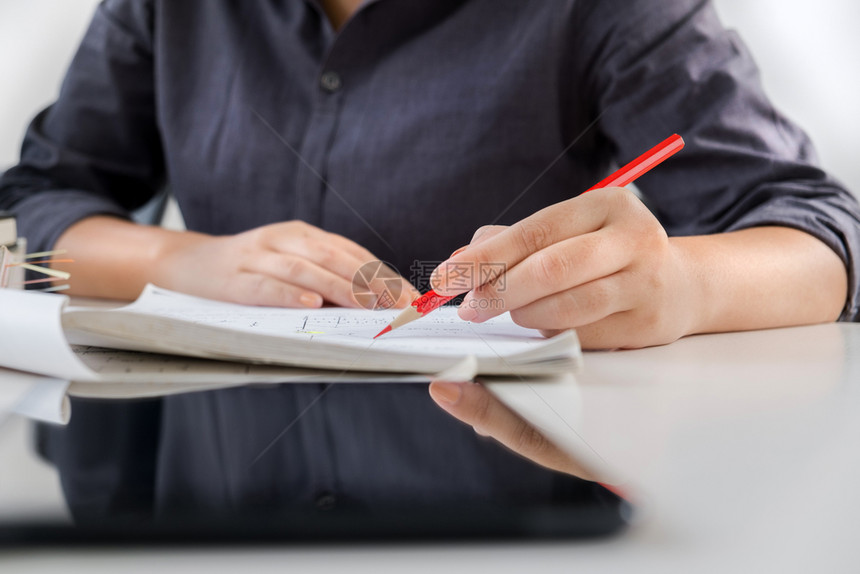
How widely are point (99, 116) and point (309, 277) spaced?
1.35 feet

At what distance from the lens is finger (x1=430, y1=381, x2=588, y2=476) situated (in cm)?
20

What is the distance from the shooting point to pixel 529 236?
1.04 feet

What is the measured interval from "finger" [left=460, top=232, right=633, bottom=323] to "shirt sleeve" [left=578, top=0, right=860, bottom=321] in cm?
21

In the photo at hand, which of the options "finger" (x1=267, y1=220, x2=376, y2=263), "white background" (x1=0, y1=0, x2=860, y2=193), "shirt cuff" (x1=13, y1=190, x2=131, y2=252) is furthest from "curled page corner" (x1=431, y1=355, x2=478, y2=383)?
"white background" (x1=0, y1=0, x2=860, y2=193)

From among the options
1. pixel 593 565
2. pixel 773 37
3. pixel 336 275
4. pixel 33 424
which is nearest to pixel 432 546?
pixel 593 565

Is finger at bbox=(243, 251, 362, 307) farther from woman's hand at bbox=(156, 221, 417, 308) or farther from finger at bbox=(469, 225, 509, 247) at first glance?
finger at bbox=(469, 225, 509, 247)

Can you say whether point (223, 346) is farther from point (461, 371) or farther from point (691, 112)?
point (691, 112)

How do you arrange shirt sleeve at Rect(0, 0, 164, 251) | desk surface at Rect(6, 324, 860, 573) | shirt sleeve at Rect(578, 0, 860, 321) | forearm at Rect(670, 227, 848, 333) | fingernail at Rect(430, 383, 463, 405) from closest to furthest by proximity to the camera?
desk surface at Rect(6, 324, 860, 573), fingernail at Rect(430, 383, 463, 405), forearm at Rect(670, 227, 848, 333), shirt sleeve at Rect(578, 0, 860, 321), shirt sleeve at Rect(0, 0, 164, 251)

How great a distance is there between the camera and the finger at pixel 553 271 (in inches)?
12.1

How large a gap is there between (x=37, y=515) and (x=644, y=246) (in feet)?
0.89

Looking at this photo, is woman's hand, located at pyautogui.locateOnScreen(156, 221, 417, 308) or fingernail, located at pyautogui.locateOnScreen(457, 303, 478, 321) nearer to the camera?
fingernail, located at pyautogui.locateOnScreen(457, 303, 478, 321)

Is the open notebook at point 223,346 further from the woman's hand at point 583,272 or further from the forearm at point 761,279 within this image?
the forearm at point 761,279

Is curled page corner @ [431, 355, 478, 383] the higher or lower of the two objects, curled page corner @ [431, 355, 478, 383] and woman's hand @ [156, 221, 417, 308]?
the higher

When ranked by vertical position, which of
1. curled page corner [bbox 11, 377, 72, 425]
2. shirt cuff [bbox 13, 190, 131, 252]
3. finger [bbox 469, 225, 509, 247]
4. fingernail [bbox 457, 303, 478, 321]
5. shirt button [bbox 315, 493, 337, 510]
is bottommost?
shirt cuff [bbox 13, 190, 131, 252]
